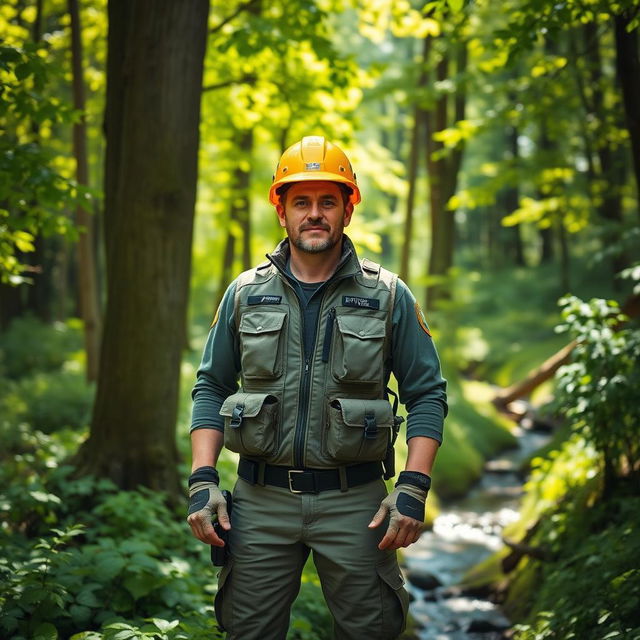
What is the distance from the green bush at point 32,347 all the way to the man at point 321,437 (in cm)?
1166

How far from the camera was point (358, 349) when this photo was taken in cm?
307

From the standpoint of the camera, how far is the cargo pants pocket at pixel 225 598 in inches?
122

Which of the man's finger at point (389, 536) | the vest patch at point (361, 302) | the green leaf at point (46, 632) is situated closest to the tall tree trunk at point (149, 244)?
the green leaf at point (46, 632)

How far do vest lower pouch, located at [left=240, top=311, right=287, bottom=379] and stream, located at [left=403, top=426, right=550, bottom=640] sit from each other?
358 centimetres

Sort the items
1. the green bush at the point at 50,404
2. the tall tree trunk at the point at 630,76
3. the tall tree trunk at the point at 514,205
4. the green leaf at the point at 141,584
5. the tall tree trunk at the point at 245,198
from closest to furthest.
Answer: the green leaf at the point at 141,584 → the tall tree trunk at the point at 630,76 → the green bush at the point at 50,404 → the tall tree trunk at the point at 245,198 → the tall tree trunk at the point at 514,205

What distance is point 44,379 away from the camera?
1140 centimetres

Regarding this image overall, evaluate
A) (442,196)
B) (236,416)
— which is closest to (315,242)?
(236,416)

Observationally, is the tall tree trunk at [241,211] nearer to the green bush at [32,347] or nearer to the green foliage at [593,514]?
the green bush at [32,347]

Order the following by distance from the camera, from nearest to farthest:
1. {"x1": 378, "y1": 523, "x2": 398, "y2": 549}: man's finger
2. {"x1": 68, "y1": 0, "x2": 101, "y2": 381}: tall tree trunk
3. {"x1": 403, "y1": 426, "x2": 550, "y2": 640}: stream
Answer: {"x1": 378, "y1": 523, "x2": 398, "y2": 549}: man's finger, {"x1": 403, "y1": 426, "x2": 550, "y2": 640}: stream, {"x1": 68, "y1": 0, "x2": 101, "y2": 381}: tall tree trunk

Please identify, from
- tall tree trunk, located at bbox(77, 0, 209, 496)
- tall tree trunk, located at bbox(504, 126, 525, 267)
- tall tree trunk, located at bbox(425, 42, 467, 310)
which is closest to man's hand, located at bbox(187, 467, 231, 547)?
tall tree trunk, located at bbox(77, 0, 209, 496)

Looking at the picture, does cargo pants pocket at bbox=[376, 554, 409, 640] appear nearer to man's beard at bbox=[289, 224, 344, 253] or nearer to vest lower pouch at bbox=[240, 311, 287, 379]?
vest lower pouch at bbox=[240, 311, 287, 379]

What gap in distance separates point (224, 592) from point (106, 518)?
242 cm

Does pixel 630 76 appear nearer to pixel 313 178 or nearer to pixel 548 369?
pixel 313 178

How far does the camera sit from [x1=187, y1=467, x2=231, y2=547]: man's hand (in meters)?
2.97
